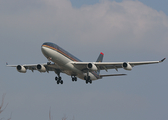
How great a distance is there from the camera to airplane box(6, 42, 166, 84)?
39125 mm

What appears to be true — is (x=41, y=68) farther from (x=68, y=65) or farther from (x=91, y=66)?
(x=91, y=66)

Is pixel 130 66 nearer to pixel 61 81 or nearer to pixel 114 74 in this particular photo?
pixel 114 74

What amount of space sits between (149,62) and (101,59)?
18.5 m

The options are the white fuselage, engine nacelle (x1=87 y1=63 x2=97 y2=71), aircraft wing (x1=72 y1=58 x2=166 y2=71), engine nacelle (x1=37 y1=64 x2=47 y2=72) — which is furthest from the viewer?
engine nacelle (x1=37 y1=64 x2=47 y2=72)

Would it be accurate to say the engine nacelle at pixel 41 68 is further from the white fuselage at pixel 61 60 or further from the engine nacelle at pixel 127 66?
the engine nacelle at pixel 127 66

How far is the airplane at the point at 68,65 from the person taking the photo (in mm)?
39125

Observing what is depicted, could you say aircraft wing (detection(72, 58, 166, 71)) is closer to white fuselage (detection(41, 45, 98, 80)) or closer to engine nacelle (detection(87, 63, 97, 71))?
engine nacelle (detection(87, 63, 97, 71))

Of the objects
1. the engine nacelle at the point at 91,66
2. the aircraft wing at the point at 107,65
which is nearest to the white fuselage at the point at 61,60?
the aircraft wing at the point at 107,65

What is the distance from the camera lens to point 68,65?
4178cm

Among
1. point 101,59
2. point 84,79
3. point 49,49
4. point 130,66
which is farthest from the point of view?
point 101,59

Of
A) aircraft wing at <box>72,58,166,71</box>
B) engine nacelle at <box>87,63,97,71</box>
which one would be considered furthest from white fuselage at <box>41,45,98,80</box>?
engine nacelle at <box>87,63,97,71</box>

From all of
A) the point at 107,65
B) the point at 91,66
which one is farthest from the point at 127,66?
the point at 91,66

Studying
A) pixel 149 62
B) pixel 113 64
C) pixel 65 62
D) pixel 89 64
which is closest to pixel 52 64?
pixel 65 62

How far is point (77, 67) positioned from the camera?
43.6 m
